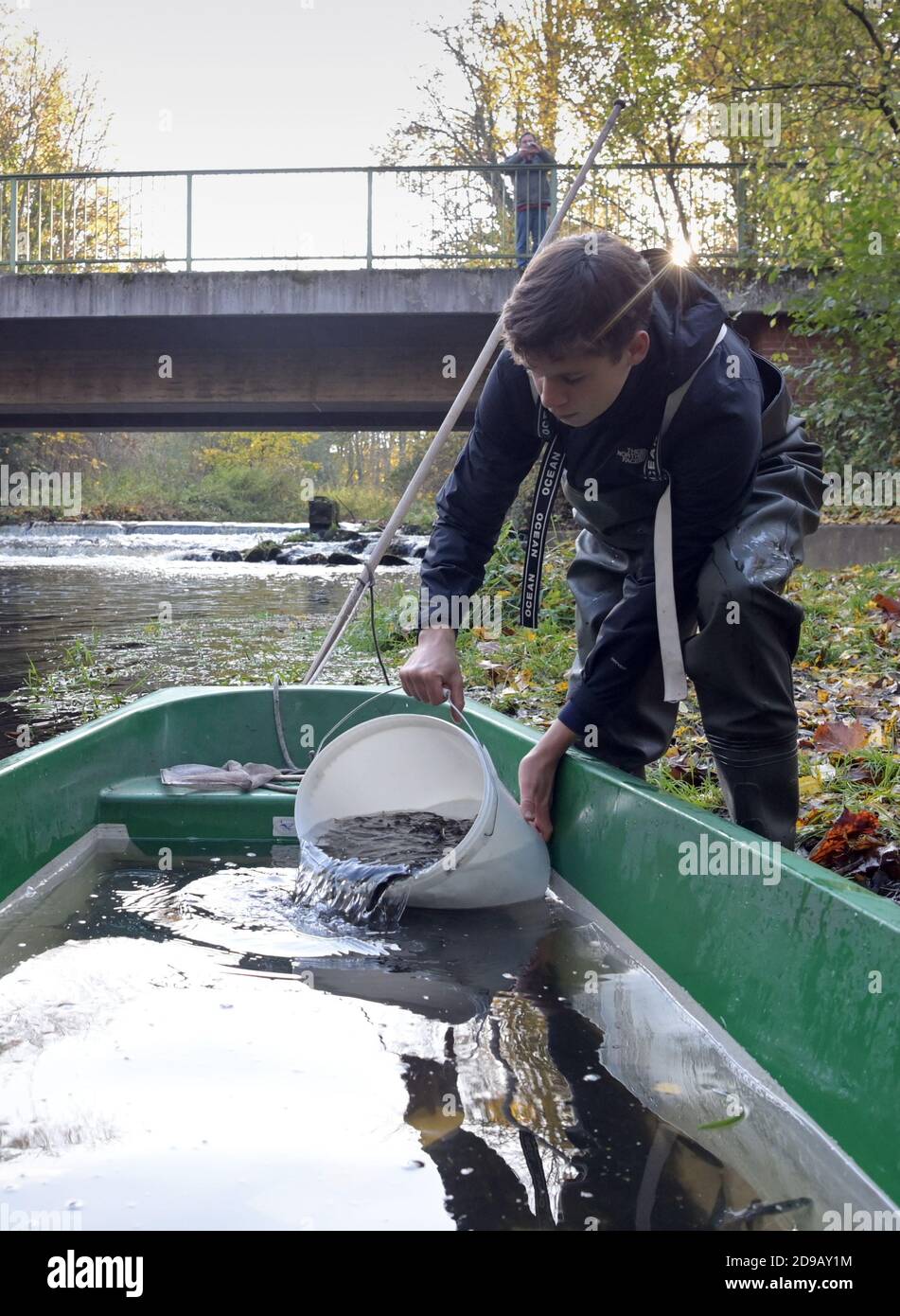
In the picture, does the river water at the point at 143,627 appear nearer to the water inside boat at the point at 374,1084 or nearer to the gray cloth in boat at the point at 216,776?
the gray cloth in boat at the point at 216,776

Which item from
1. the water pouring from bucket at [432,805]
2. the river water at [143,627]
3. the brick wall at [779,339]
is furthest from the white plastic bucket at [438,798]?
the brick wall at [779,339]

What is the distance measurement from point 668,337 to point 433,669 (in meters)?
0.90

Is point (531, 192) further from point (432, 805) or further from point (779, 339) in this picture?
point (432, 805)

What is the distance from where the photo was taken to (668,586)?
2574 mm

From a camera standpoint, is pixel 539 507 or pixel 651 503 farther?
pixel 539 507

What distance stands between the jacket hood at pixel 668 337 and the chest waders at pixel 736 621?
0.18 feet

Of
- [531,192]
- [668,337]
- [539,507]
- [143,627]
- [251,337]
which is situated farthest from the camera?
[531,192]

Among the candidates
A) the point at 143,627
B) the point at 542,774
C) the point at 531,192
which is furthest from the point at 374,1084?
the point at 531,192

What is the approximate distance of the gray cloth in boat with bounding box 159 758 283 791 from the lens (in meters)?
3.39

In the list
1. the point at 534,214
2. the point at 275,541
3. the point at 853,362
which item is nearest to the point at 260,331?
the point at 534,214

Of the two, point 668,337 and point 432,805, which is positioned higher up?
point 668,337

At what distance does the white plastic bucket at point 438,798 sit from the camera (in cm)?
267

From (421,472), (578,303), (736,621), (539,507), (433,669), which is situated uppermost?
(578,303)

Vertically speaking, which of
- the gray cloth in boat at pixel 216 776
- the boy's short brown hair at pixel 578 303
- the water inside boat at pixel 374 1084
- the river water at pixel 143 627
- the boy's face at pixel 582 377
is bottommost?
the water inside boat at pixel 374 1084
